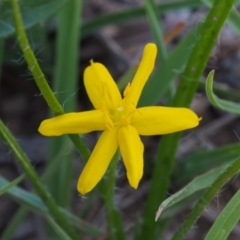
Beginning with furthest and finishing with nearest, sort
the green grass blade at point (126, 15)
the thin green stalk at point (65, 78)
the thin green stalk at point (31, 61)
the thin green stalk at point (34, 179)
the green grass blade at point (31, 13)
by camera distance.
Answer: the green grass blade at point (126, 15) → the thin green stalk at point (65, 78) → the green grass blade at point (31, 13) → the thin green stalk at point (34, 179) → the thin green stalk at point (31, 61)

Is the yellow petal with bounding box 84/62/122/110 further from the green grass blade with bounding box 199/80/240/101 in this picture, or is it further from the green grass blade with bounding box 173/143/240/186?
the green grass blade with bounding box 199/80/240/101

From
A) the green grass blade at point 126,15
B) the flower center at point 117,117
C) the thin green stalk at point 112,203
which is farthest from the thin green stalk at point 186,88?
the green grass blade at point 126,15

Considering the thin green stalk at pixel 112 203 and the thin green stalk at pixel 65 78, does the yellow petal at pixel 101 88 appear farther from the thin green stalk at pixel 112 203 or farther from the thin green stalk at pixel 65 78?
the thin green stalk at pixel 65 78

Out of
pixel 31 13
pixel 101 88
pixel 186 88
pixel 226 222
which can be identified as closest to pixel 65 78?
pixel 31 13

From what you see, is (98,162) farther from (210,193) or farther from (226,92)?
(226,92)

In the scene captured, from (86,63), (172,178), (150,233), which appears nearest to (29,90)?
(86,63)

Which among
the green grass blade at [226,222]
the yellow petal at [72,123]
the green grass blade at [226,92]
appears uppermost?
the yellow petal at [72,123]
